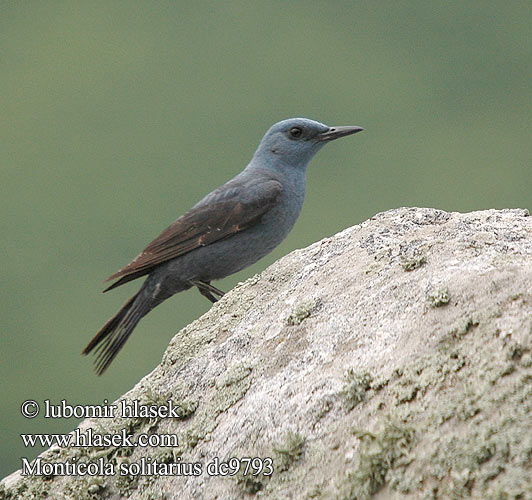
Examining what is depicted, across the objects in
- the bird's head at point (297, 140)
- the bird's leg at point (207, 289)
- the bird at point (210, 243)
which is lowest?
the bird's leg at point (207, 289)

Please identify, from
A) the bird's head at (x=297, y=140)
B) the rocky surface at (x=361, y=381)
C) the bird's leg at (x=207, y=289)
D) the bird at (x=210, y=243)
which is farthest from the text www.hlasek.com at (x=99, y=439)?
the bird's head at (x=297, y=140)

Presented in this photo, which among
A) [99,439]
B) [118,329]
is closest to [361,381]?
[99,439]

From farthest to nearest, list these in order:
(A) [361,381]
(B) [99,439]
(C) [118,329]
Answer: (C) [118,329], (B) [99,439], (A) [361,381]

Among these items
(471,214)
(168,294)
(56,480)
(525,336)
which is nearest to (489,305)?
(525,336)

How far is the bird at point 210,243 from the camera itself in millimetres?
5766

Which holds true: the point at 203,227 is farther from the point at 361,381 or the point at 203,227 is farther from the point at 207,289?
the point at 361,381

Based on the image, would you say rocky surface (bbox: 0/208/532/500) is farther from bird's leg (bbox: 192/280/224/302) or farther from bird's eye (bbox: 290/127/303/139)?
bird's eye (bbox: 290/127/303/139)

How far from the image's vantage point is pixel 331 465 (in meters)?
2.79

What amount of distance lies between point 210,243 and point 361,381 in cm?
309

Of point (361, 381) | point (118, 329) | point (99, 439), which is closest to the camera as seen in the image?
point (361, 381)

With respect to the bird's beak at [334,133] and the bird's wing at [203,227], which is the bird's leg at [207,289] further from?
the bird's beak at [334,133]

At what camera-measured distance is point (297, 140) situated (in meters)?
6.62

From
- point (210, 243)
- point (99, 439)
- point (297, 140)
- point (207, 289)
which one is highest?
point (297, 140)

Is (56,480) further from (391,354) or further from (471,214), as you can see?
(471,214)
